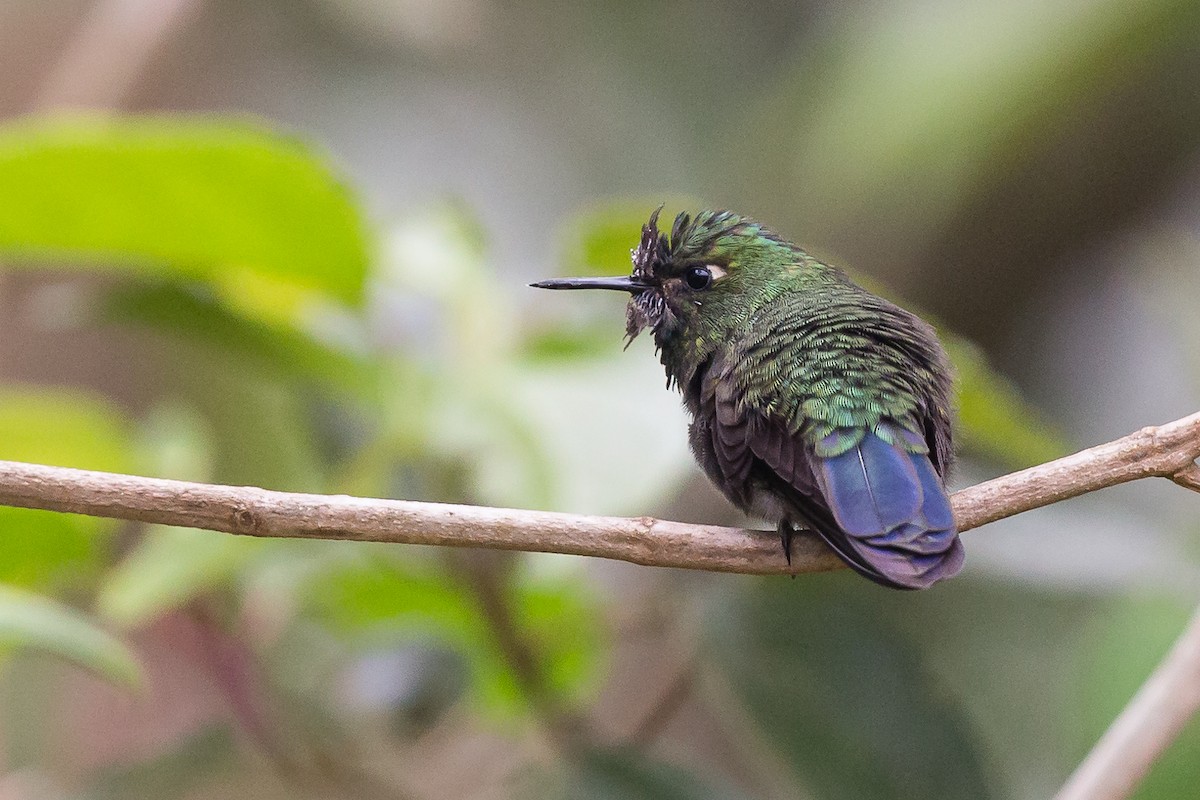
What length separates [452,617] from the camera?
202 centimetres

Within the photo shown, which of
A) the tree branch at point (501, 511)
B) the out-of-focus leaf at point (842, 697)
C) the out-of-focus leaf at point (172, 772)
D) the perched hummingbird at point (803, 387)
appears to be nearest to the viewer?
the tree branch at point (501, 511)

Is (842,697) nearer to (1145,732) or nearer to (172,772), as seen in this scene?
(1145,732)

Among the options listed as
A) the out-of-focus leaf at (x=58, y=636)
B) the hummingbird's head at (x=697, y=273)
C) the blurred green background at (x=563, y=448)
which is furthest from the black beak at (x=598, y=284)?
the out-of-focus leaf at (x=58, y=636)

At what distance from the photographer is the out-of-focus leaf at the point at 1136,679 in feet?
5.59

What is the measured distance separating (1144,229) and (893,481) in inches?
95.8

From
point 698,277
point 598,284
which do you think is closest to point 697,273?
point 698,277

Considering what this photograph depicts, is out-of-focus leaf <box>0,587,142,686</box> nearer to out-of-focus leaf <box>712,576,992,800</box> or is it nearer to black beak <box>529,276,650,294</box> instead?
black beak <box>529,276,650,294</box>

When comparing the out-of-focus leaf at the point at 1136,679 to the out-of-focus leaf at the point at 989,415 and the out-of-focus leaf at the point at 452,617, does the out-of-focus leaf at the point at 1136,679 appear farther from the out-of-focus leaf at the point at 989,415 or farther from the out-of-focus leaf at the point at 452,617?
the out-of-focus leaf at the point at 452,617

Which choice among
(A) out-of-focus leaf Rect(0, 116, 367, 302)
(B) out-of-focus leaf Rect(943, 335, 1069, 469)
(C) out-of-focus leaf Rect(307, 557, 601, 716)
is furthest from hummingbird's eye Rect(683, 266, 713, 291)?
(C) out-of-focus leaf Rect(307, 557, 601, 716)

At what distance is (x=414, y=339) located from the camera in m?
2.14

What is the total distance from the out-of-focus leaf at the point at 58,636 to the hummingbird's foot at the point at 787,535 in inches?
28.8

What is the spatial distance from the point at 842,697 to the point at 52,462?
1337 mm

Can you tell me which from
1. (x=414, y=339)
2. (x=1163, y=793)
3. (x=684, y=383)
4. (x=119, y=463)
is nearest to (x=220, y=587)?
(x=119, y=463)

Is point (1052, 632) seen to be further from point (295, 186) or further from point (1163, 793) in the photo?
point (295, 186)
